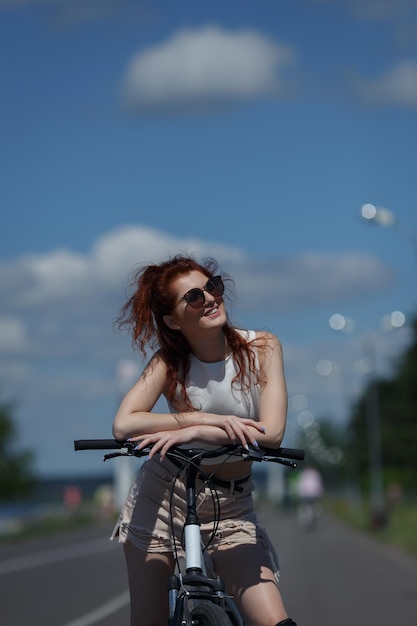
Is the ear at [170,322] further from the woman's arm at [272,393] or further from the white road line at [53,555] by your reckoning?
the white road line at [53,555]

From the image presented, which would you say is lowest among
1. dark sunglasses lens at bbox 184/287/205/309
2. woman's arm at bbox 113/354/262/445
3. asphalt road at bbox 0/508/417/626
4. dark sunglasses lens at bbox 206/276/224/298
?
asphalt road at bbox 0/508/417/626

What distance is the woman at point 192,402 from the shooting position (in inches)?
213

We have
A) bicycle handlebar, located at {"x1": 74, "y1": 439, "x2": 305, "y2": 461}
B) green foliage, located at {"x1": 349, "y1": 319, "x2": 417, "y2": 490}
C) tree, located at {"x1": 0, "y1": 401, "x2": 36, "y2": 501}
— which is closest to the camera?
bicycle handlebar, located at {"x1": 74, "y1": 439, "x2": 305, "y2": 461}

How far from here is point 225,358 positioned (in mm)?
5582

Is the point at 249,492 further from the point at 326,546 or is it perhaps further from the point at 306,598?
the point at 326,546

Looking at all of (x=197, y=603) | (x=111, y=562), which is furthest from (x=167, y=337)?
(x=111, y=562)

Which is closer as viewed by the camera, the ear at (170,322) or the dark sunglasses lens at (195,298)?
the dark sunglasses lens at (195,298)

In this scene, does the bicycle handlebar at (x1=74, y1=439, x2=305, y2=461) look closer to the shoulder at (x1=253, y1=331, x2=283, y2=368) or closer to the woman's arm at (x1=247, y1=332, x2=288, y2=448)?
the woman's arm at (x1=247, y1=332, x2=288, y2=448)

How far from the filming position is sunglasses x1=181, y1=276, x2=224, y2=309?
17.8ft

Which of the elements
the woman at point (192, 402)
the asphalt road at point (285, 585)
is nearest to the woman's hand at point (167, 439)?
the woman at point (192, 402)

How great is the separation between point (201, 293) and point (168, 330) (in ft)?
0.88

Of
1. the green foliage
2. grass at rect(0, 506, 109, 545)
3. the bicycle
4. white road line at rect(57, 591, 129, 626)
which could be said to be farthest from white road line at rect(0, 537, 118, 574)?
the green foliage

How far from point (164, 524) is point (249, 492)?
383mm

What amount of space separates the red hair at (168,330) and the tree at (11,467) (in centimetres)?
11071
